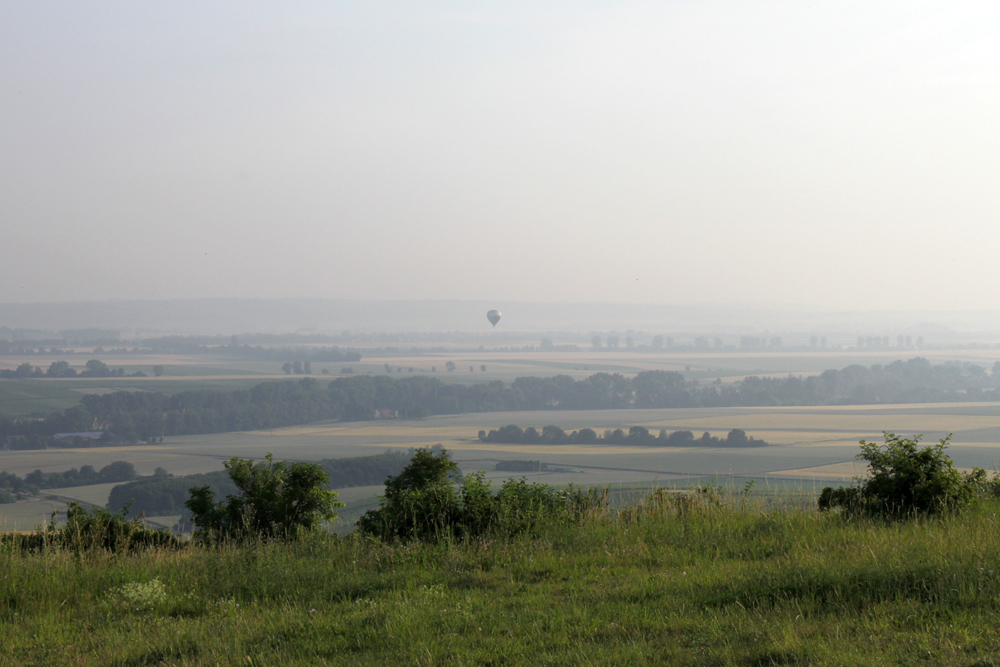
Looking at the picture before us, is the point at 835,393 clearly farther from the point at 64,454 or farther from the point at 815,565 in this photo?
the point at 815,565

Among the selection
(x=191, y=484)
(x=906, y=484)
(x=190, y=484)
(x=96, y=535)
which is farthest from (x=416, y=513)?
(x=191, y=484)

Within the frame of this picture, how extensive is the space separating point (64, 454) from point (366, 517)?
145m

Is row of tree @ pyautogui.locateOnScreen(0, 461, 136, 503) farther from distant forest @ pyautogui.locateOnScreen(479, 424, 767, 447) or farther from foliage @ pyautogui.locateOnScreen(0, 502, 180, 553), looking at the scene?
foliage @ pyautogui.locateOnScreen(0, 502, 180, 553)

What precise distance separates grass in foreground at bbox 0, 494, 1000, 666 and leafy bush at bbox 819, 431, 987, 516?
0.42 meters

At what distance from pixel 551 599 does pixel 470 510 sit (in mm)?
3949

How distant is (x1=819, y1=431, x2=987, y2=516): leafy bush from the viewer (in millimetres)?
10508

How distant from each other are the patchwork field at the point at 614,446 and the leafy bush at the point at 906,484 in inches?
2217

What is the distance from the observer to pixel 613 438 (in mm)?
132625

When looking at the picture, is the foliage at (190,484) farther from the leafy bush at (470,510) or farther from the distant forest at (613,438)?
the leafy bush at (470,510)

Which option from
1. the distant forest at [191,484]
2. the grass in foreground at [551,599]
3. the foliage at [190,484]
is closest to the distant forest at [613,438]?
the foliage at [190,484]

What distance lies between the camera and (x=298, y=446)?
137875 millimetres

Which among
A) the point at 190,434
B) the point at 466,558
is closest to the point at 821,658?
the point at 466,558

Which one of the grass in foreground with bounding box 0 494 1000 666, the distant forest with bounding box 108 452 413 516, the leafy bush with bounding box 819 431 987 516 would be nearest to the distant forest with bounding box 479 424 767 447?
the distant forest with bounding box 108 452 413 516

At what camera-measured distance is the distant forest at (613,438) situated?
12694 centimetres
